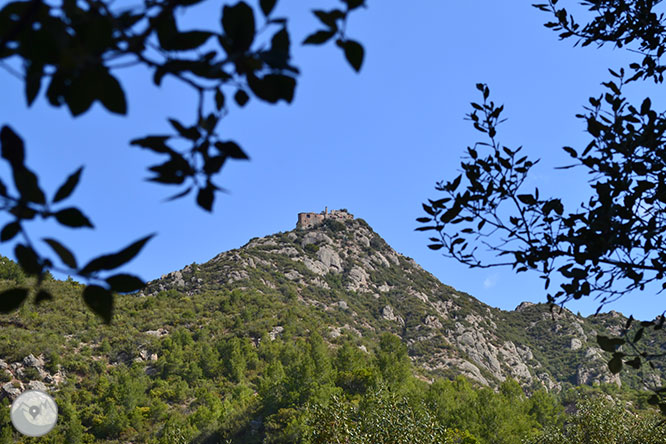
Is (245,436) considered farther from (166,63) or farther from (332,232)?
(332,232)

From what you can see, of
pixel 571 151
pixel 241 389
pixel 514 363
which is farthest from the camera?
pixel 514 363

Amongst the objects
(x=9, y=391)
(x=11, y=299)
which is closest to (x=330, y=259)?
(x=9, y=391)

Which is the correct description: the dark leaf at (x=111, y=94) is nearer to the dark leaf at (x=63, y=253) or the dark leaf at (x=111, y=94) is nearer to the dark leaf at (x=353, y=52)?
the dark leaf at (x=63, y=253)

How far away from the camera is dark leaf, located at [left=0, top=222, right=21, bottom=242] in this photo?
103cm

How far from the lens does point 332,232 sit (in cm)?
9738

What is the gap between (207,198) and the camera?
1.23 m

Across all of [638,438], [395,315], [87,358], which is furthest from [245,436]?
[395,315]

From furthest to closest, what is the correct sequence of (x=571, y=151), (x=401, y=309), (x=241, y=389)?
(x=401, y=309)
(x=241, y=389)
(x=571, y=151)

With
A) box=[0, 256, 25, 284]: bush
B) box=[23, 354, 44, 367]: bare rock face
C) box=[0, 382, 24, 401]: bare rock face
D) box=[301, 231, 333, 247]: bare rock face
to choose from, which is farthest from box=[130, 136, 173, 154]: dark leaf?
box=[301, 231, 333, 247]: bare rock face

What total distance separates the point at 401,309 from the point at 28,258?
8571cm

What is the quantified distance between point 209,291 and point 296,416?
37.4 m

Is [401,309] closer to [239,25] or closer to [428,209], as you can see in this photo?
[428,209]

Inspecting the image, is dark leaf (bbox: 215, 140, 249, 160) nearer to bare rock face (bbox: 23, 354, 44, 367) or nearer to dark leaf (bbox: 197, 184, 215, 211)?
dark leaf (bbox: 197, 184, 215, 211)

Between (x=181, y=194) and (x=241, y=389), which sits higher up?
(x=241, y=389)
